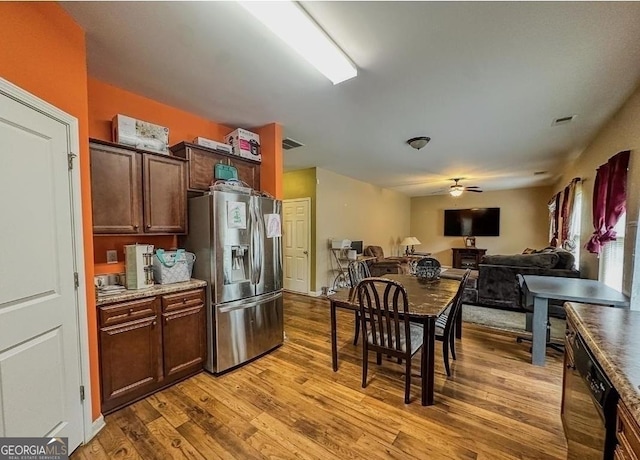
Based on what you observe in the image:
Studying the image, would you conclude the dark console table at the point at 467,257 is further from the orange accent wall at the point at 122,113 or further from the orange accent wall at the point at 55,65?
the orange accent wall at the point at 55,65

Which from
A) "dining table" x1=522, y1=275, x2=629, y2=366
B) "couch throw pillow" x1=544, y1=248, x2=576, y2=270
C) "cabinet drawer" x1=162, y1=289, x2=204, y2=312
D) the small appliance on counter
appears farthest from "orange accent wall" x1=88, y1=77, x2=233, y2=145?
"couch throw pillow" x1=544, y1=248, x2=576, y2=270

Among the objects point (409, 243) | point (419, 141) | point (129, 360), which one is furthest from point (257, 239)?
point (409, 243)

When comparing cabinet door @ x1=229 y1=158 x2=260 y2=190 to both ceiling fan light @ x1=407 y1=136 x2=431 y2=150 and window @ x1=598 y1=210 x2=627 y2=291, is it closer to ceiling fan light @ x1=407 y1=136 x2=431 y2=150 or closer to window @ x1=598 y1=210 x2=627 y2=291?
ceiling fan light @ x1=407 y1=136 x2=431 y2=150

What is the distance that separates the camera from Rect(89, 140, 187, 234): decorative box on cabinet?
202cm

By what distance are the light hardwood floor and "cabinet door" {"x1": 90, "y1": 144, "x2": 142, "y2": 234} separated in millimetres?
1434

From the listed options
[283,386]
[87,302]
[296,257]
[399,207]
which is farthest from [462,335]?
[399,207]

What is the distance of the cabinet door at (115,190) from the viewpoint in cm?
200

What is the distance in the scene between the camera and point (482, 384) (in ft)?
7.55

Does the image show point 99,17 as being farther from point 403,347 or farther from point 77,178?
point 403,347

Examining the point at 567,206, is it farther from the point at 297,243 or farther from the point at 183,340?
the point at 183,340

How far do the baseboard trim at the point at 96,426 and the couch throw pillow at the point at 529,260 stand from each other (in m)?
5.24

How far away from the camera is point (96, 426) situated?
5.77 ft

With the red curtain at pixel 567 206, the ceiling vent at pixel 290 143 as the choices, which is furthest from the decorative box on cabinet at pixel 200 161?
the red curtain at pixel 567 206

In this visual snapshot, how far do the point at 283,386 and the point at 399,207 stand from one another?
25.1 feet
